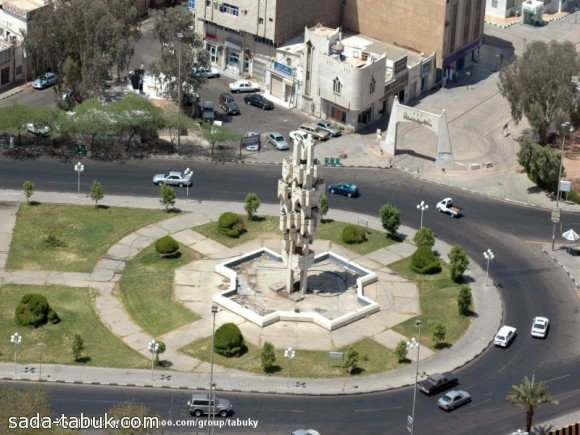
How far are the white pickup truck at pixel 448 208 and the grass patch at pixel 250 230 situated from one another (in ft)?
67.0

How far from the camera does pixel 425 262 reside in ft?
537

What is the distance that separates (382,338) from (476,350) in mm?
Answer: 9793

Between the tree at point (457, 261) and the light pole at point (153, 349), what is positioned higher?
Result: the tree at point (457, 261)

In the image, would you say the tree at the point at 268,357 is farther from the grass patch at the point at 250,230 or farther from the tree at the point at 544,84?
the tree at the point at 544,84

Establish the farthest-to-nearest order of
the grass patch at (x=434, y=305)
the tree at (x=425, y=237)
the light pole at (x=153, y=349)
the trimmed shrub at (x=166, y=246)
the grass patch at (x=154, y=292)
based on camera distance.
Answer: the tree at (x=425, y=237) → the trimmed shrub at (x=166, y=246) → the grass patch at (x=154, y=292) → the grass patch at (x=434, y=305) → the light pole at (x=153, y=349)

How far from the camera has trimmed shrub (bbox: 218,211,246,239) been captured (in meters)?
171

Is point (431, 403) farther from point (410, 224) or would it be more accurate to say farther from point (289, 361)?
point (410, 224)

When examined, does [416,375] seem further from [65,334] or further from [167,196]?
[167,196]

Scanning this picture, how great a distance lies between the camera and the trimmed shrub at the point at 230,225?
562ft

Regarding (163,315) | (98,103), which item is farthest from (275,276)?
(98,103)

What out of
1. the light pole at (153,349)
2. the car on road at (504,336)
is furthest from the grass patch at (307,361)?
the car on road at (504,336)

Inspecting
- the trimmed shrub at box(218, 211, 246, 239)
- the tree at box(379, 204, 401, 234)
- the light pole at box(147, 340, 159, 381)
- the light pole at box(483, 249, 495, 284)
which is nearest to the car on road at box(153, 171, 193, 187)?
the trimmed shrub at box(218, 211, 246, 239)

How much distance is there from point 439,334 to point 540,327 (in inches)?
461

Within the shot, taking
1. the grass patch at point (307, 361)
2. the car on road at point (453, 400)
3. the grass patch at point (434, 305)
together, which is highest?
the car on road at point (453, 400)
